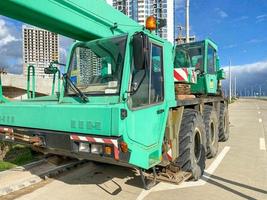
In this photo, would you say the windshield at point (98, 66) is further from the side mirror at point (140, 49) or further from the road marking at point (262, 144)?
the road marking at point (262, 144)

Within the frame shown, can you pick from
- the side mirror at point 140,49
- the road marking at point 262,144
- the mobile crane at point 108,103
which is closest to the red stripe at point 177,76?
the mobile crane at point 108,103

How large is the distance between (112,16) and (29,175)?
10.9 ft

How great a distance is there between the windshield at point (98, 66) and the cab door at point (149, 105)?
35cm

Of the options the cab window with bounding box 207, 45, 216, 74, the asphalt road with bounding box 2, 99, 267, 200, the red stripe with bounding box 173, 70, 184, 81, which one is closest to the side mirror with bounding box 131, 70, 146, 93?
the red stripe with bounding box 173, 70, 184, 81

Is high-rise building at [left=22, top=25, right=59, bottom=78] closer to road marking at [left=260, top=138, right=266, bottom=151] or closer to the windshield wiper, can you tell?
the windshield wiper

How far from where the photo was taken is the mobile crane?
3838mm

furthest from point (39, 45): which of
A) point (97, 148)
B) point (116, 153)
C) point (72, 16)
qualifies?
point (116, 153)

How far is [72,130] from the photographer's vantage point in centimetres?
409

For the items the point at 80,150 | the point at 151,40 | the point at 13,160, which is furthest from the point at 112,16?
the point at 13,160

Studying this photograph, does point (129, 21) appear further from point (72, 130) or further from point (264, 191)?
point (264, 191)

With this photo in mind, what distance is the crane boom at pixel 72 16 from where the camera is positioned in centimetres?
366

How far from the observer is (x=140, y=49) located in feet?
13.1

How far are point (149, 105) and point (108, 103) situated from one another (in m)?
0.69

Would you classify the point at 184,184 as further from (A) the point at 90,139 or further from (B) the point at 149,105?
(A) the point at 90,139
